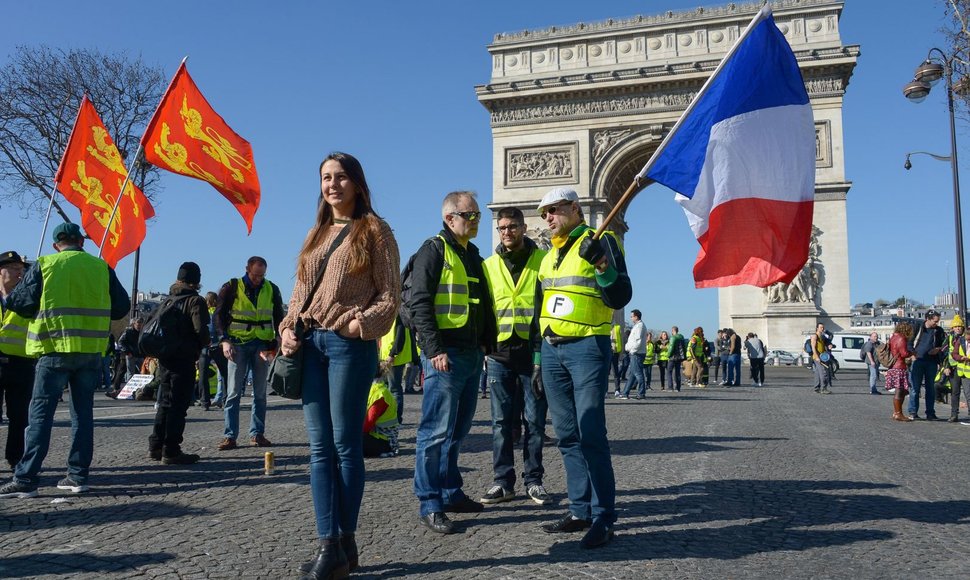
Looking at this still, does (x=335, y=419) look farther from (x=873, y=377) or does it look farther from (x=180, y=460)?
(x=873, y=377)

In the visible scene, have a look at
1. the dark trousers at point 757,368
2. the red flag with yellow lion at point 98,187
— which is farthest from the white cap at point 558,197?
the dark trousers at point 757,368

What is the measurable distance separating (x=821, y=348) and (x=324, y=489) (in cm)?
1564

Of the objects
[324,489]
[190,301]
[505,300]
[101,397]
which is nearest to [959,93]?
[505,300]

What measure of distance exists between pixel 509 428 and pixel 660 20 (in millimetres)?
28565

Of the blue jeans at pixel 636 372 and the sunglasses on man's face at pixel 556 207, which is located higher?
the sunglasses on man's face at pixel 556 207

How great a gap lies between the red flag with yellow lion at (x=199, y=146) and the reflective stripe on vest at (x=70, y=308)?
115 inches

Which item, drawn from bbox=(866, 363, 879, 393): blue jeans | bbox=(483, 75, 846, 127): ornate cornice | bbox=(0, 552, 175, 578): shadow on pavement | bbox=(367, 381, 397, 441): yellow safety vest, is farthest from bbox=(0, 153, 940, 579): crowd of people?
bbox=(483, 75, 846, 127): ornate cornice

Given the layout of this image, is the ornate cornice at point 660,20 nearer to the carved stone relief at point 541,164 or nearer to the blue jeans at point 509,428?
the carved stone relief at point 541,164

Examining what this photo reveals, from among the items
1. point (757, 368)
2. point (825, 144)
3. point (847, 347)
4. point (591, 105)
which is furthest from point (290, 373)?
point (591, 105)

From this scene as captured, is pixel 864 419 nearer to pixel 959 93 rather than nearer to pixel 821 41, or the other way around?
pixel 959 93

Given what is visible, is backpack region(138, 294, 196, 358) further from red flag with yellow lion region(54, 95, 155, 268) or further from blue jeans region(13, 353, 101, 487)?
red flag with yellow lion region(54, 95, 155, 268)

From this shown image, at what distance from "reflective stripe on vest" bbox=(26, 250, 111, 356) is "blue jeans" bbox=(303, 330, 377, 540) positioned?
2479mm

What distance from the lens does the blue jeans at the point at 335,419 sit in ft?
10.0

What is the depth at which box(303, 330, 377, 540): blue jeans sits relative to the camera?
3.05 meters
